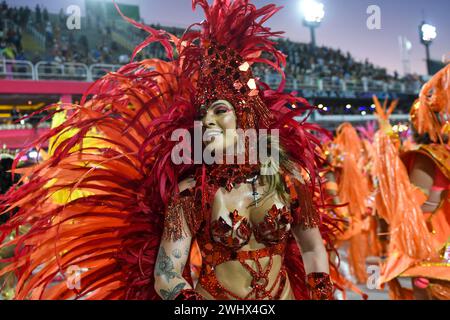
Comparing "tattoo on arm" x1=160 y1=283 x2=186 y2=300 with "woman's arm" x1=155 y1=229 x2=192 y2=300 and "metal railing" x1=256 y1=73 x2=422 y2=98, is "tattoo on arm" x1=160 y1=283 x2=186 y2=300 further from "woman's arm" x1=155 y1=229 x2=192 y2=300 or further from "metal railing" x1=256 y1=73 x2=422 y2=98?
"metal railing" x1=256 y1=73 x2=422 y2=98

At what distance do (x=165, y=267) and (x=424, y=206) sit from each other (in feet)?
7.17

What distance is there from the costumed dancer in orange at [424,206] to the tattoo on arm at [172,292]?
1924mm

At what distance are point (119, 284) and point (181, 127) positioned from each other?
0.67m

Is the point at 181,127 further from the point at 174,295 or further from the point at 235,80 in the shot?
the point at 174,295

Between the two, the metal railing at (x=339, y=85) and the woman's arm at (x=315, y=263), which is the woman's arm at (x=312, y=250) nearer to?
the woman's arm at (x=315, y=263)

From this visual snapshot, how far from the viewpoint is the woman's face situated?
1738 millimetres

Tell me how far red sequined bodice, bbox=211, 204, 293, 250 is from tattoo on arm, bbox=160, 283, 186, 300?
20 cm

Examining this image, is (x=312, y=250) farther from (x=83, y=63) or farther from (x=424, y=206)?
(x=83, y=63)

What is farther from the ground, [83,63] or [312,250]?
[83,63]

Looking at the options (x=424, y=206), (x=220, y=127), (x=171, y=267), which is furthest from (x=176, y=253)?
(x=424, y=206)

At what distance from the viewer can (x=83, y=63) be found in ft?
35.9
